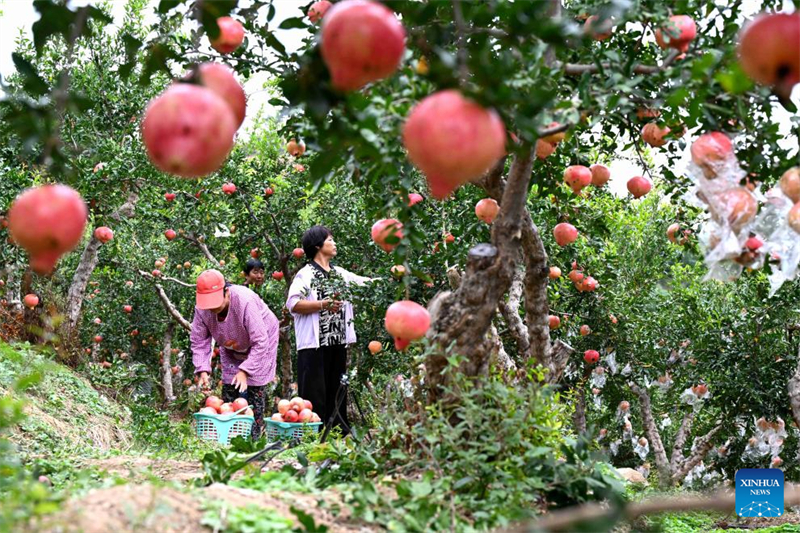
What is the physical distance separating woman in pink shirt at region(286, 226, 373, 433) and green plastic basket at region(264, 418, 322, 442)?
0.66 meters

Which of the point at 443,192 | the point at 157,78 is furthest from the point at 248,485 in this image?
the point at 157,78

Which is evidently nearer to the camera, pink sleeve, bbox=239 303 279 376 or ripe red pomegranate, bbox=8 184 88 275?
ripe red pomegranate, bbox=8 184 88 275

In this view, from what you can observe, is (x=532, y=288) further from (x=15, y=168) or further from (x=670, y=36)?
(x=15, y=168)

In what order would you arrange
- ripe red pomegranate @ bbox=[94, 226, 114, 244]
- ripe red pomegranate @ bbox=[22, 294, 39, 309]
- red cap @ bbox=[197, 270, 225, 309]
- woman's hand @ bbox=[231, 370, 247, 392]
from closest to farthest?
1. red cap @ bbox=[197, 270, 225, 309]
2. woman's hand @ bbox=[231, 370, 247, 392]
3. ripe red pomegranate @ bbox=[94, 226, 114, 244]
4. ripe red pomegranate @ bbox=[22, 294, 39, 309]

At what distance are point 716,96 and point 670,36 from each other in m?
0.29

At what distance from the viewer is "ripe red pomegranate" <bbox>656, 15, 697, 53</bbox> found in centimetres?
289

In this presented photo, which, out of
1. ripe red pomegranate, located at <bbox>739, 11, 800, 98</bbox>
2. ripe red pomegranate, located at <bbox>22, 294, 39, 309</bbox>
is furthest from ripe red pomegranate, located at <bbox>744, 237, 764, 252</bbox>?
ripe red pomegranate, located at <bbox>22, 294, 39, 309</bbox>

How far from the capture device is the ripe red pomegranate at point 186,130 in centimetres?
145

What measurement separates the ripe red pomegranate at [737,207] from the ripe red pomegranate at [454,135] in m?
1.64

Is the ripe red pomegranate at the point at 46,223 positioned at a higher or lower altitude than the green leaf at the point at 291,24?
lower

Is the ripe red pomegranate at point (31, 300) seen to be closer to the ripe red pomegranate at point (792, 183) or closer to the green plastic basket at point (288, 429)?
the green plastic basket at point (288, 429)

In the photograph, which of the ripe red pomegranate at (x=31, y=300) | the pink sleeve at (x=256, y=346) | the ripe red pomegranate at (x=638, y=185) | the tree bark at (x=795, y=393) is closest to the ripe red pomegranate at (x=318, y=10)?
the ripe red pomegranate at (x=638, y=185)

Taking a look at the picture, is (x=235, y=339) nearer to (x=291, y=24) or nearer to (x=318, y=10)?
(x=318, y=10)

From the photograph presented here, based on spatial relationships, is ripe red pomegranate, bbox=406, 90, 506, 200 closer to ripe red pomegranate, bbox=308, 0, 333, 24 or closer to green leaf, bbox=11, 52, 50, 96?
green leaf, bbox=11, 52, 50, 96
